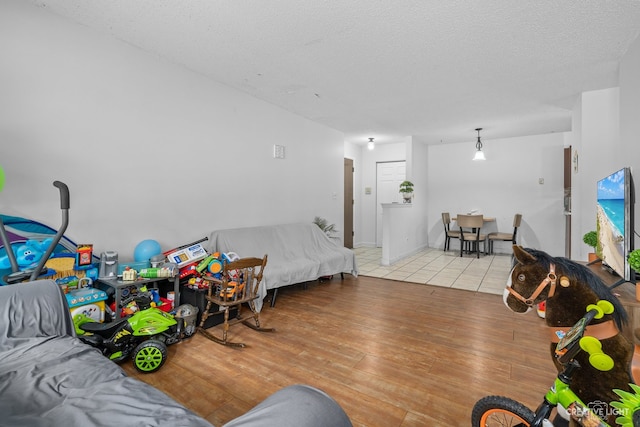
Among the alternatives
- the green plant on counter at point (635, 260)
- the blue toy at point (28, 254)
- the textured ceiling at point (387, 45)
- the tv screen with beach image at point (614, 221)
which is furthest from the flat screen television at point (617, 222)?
the blue toy at point (28, 254)

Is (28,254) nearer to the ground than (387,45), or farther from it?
nearer to the ground

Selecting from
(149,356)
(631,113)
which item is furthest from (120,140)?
(631,113)

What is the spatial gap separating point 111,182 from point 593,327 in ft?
11.1

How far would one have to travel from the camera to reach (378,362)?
7.45 ft

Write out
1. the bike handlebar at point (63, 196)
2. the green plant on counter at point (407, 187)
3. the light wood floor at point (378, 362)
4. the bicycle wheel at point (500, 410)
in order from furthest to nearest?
1. the green plant on counter at point (407, 187)
2. the bike handlebar at point (63, 196)
3. the light wood floor at point (378, 362)
4. the bicycle wheel at point (500, 410)

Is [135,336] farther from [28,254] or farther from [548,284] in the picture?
[548,284]

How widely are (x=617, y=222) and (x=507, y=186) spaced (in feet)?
17.6

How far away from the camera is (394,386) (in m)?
1.98

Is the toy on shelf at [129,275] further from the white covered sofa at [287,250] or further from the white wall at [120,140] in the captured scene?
the white covered sofa at [287,250]

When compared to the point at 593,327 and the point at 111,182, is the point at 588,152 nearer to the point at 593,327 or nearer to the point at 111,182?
the point at 593,327

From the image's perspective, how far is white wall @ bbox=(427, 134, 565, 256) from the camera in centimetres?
641

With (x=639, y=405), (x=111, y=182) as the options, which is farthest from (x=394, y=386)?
(x=111, y=182)

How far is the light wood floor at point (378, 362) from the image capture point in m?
1.81

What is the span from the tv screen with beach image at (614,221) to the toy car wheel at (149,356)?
3.09 metres
